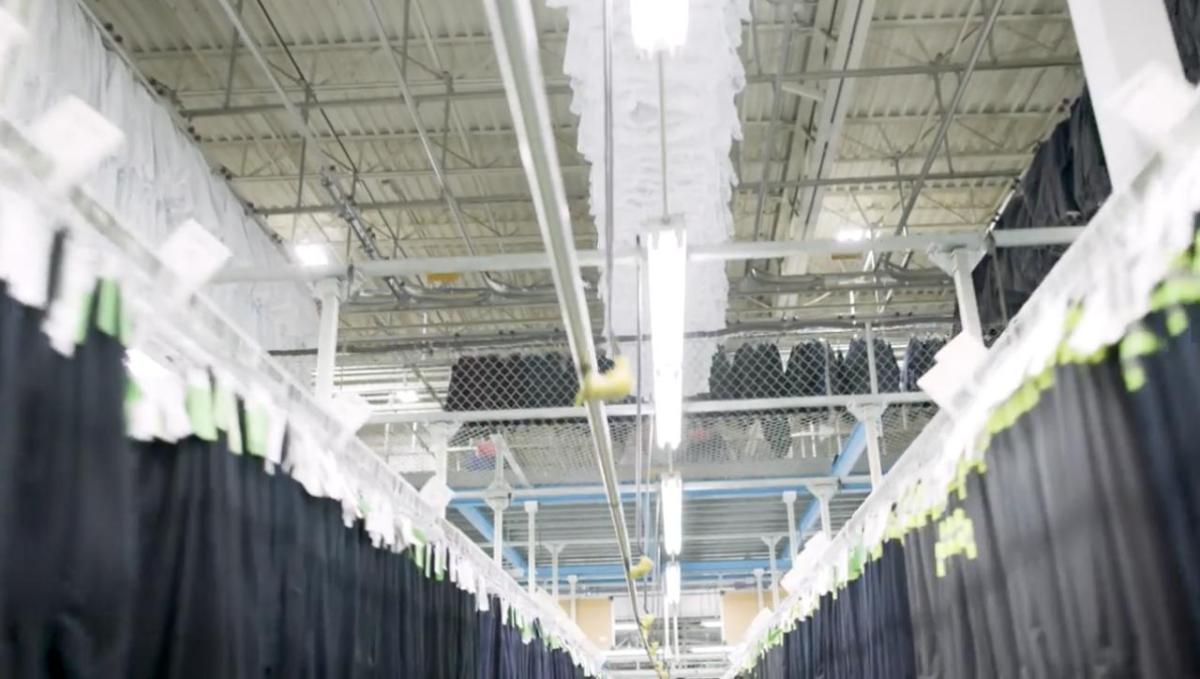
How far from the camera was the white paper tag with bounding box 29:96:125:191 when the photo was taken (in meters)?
1.18

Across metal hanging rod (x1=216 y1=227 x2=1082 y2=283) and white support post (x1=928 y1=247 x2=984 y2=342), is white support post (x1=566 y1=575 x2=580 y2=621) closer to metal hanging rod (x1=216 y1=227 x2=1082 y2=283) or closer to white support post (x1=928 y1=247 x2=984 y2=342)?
metal hanging rod (x1=216 y1=227 x2=1082 y2=283)

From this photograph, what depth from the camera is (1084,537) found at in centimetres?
142

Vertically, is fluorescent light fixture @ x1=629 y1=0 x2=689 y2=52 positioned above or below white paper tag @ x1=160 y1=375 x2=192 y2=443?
above

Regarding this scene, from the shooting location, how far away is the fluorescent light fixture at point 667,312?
2213mm

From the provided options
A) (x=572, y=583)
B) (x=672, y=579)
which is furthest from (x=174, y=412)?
(x=572, y=583)

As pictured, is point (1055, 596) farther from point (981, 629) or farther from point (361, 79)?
point (361, 79)

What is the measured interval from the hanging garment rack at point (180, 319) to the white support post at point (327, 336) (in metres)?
0.30

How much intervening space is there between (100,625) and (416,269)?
5.58ft

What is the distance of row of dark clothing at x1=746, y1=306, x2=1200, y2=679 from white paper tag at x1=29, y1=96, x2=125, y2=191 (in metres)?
1.42

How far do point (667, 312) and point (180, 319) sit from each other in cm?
131

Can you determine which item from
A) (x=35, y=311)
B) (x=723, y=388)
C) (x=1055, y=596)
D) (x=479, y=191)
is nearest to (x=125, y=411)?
(x=35, y=311)

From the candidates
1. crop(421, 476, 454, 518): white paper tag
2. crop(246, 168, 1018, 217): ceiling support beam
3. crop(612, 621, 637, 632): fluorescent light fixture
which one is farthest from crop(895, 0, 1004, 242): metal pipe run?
crop(612, 621, 637, 632): fluorescent light fixture

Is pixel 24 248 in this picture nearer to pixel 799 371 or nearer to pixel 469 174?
pixel 799 371

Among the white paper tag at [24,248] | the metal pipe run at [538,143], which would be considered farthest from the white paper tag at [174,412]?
the metal pipe run at [538,143]
